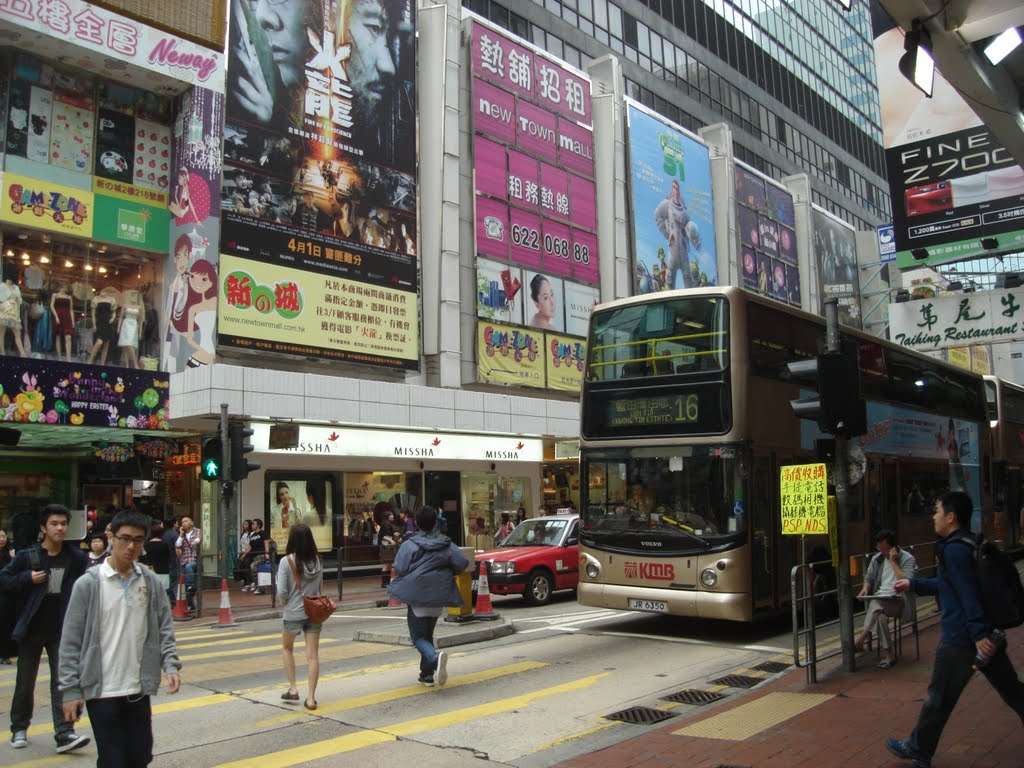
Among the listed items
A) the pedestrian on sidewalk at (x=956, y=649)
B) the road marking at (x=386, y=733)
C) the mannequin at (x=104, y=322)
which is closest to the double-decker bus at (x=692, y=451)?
the road marking at (x=386, y=733)

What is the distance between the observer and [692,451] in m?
11.0

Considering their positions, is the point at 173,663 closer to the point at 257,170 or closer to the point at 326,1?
the point at 257,170

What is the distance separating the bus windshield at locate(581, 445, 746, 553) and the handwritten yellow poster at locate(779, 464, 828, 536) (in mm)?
1694

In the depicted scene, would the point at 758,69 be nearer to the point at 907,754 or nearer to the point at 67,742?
the point at 907,754

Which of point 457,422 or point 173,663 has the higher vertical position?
point 457,422

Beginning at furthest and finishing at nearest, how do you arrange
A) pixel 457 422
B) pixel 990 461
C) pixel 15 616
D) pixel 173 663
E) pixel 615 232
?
pixel 615 232 < pixel 457 422 < pixel 990 461 < pixel 15 616 < pixel 173 663

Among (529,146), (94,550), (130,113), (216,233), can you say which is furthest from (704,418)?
(529,146)

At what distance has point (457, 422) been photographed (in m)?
26.1

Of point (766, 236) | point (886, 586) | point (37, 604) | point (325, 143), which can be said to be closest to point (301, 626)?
point (37, 604)

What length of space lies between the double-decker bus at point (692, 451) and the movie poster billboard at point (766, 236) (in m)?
30.3

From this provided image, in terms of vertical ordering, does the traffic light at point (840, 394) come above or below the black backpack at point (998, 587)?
above

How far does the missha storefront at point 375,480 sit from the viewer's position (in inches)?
897

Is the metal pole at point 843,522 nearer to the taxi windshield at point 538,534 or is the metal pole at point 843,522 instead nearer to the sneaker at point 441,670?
the sneaker at point 441,670

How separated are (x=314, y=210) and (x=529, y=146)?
9.83 m
